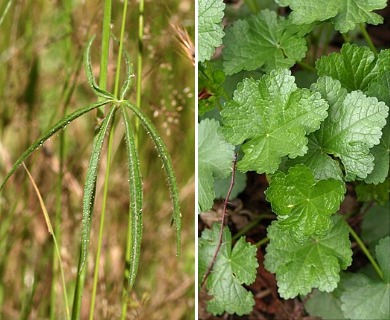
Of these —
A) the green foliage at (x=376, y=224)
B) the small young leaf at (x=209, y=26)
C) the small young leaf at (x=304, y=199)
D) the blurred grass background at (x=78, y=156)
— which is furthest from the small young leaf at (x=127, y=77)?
the green foliage at (x=376, y=224)

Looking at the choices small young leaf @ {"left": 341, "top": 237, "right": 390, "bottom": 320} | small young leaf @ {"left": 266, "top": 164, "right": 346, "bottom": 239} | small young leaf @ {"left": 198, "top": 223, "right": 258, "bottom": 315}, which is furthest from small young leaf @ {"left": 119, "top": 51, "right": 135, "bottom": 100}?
small young leaf @ {"left": 341, "top": 237, "right": 390, "bottom": 320}

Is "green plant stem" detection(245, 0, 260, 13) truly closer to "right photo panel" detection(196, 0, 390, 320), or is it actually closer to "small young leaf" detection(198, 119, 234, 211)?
"right photo panel" detection(196, 0, 390, 320)

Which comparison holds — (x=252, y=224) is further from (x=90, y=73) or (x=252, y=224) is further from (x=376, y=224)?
(x=90, y=73)

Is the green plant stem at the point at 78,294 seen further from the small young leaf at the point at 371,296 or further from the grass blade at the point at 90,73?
the small young leaf at the point at 371,296

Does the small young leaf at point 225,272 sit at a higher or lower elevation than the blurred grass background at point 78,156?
lower

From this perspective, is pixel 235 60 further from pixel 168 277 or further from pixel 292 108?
pixel 168 277

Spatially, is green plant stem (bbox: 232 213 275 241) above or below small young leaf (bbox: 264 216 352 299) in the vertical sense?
below

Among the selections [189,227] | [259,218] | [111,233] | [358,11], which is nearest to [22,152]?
[111,233]
